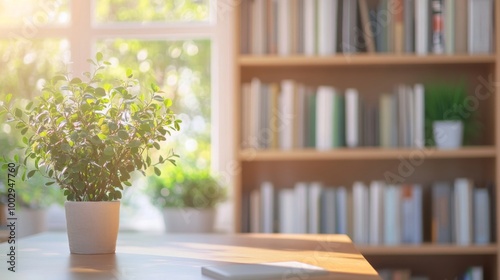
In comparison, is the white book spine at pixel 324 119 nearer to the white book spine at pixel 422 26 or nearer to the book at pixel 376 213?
the book at pixel 376 213

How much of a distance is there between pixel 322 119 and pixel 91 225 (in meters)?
1.87

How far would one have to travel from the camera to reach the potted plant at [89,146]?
1.83 meters

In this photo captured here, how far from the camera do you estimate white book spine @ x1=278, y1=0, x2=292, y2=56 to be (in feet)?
11.7

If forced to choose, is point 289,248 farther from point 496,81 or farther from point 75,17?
point 75,17

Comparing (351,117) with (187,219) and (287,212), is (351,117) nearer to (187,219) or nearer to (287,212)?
(287,212)

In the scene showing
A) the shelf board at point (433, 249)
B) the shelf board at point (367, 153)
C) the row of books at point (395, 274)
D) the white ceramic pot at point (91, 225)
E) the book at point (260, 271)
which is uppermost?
the shelf board at point (367, 153)

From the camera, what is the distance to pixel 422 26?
3.55 m

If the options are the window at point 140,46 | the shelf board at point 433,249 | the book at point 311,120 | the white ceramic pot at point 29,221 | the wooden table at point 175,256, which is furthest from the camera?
the window at point 140,46

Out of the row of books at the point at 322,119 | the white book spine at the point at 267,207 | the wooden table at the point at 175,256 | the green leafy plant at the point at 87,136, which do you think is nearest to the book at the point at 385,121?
the row of books at the point at 322,119

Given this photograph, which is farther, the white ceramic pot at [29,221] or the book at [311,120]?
the white ceramic pot at [29,221]

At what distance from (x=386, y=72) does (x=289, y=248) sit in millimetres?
1937

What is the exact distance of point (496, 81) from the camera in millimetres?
3490

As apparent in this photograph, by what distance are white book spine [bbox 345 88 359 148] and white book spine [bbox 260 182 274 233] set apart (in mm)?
402

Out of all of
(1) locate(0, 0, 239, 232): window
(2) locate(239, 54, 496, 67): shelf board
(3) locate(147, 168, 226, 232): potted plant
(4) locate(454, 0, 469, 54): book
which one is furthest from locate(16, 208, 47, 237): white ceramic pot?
(4) locate(454, 0, 469, 54): book
